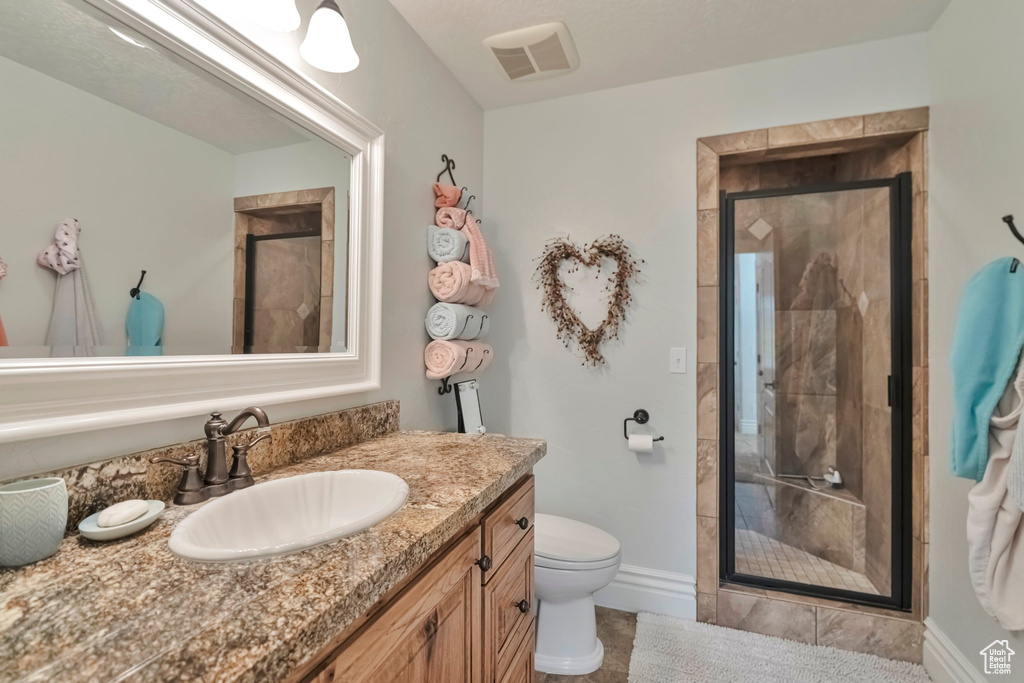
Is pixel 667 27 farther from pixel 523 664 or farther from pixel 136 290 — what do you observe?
pixel 523 664

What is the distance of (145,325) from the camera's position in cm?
86

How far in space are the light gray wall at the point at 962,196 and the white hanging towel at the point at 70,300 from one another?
2228mm

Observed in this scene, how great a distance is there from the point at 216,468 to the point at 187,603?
17.9 inches

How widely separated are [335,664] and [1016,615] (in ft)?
5.68

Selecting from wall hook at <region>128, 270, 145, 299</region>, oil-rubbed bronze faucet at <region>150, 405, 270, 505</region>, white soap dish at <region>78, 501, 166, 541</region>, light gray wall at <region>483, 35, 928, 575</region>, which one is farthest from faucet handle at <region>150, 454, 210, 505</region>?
light gray wall at <region>483, 35, 928, 575</region>

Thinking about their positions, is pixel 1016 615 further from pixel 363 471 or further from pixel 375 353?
pixel 375 353

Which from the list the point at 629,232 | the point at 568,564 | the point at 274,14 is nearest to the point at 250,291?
the point at 274,14

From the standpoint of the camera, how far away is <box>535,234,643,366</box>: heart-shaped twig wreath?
6.79 feet

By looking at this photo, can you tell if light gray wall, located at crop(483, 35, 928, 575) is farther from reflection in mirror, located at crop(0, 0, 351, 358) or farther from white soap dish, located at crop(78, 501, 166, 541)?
white soap dish, located at crop(78, 501, 166, 541)

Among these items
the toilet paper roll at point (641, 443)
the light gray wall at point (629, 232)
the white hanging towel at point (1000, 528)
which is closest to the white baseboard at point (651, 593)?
the light gray wall at point (629, 232)

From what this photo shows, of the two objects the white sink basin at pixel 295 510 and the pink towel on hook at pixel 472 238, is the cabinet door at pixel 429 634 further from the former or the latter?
the pink towel on hook at pixel 472 238

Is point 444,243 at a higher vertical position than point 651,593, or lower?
higher

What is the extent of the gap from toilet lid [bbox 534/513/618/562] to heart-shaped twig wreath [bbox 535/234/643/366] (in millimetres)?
751

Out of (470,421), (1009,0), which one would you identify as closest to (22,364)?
(470,421)
